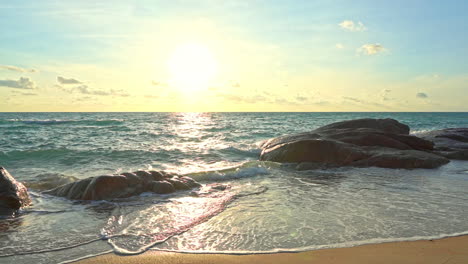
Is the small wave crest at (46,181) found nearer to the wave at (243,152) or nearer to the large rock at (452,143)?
the wave at (243,152)

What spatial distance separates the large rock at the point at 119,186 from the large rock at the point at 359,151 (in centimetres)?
534

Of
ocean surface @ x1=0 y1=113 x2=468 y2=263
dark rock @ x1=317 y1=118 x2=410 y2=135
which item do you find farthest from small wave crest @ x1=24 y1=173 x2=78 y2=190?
dark rock @ x1=317 y1=118 x2=410 y2=135

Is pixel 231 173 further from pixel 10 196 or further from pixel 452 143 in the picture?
pixel 452 143

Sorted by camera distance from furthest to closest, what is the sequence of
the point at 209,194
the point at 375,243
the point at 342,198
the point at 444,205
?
the point at 209,194
the point at 342,198
the point at 444,205
the point at 375,243

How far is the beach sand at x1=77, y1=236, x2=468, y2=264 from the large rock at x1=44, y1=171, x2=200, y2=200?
342 centimetres

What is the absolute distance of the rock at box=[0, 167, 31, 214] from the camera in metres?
6.27

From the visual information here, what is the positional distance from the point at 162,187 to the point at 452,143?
45.2 feet

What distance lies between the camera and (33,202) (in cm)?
688

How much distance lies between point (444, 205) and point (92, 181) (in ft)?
23.6

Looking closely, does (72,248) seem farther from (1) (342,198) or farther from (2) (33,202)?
(1) (342,198)

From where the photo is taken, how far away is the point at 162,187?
7.62 metres

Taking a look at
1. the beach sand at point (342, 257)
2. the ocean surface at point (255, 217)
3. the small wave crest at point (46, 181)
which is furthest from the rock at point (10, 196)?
the beach sand at point (342, 257)

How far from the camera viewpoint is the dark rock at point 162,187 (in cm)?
755

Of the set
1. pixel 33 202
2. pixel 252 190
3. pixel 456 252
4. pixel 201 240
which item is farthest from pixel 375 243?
pixel 33 202
